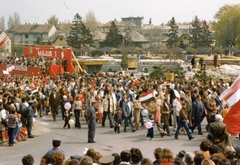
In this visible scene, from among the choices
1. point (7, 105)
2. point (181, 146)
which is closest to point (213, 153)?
point (181, 146)

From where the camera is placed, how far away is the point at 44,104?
22.0 metres

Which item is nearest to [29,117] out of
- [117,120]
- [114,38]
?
[117,120]

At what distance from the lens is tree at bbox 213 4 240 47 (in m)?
90.3

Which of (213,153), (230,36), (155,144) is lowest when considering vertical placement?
(155,144)

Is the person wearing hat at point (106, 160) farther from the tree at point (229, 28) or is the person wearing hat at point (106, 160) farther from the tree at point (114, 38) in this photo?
the tree at point (229, 28)

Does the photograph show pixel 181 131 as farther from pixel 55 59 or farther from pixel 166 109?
pixel 55 59

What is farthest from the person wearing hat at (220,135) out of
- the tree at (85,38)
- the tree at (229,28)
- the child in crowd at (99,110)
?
the tree at (229,28)

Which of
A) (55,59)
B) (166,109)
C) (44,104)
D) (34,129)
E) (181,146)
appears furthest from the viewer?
(55,59)

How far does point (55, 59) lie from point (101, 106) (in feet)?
58.0

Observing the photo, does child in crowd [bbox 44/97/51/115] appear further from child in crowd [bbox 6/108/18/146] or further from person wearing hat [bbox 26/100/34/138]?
child in crowd [bbox 6/108/18/146]

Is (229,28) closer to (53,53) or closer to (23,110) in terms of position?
(53,53)

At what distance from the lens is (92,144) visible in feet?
49.4

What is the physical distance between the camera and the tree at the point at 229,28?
3556 inches

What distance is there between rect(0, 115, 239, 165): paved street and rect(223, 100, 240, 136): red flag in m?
3.93
